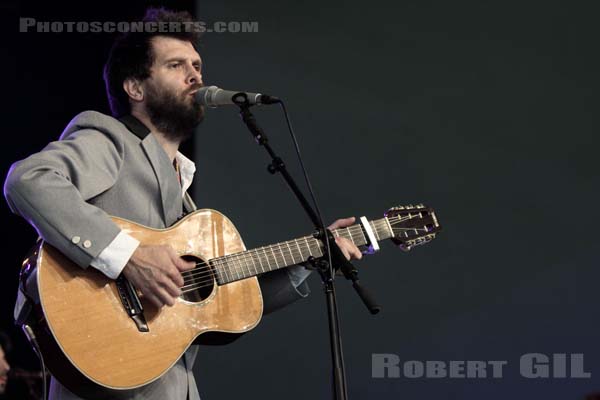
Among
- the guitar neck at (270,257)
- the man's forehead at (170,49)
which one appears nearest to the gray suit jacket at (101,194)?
the guitar neck at (270,257)

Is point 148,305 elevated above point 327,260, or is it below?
below

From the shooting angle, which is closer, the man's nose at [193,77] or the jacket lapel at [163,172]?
the jacket lapel at [163,172]

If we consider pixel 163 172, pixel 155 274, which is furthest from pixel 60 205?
pixel 163 172

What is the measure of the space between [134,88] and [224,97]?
59cm

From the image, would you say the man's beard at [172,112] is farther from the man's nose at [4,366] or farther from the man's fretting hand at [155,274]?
the man's nose at [4,366]

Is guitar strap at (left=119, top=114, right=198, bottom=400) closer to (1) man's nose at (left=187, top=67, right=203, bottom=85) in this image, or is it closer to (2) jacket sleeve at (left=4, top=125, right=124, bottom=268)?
(1) man's nose at (left=187, top=67, right=203, bottom=85)

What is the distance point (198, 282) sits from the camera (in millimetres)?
2623

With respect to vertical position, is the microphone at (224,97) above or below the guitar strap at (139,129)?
above

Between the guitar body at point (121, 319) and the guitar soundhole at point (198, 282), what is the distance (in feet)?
0.04

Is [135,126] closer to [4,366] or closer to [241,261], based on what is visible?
[241,261]

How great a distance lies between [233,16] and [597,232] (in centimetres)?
256

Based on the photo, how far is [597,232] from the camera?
4324 mm

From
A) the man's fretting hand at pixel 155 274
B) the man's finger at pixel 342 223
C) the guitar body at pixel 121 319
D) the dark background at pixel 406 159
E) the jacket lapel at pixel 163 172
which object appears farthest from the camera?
the dark background at pixel 406 159

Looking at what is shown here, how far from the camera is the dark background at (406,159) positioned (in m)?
4.17
